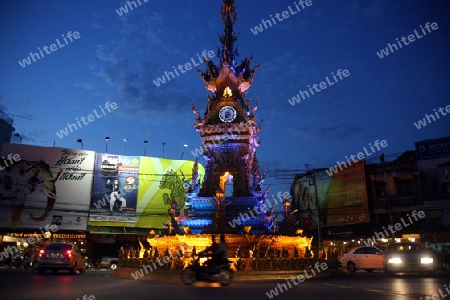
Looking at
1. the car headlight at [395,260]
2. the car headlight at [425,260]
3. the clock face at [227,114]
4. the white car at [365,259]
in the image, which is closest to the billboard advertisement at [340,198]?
the white car at [365,259]

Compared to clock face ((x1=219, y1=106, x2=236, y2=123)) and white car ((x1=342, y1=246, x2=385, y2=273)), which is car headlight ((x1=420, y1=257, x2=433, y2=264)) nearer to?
white car ((x1=342, y1=246, x2=385, y2=273))

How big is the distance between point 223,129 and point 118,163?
82.0ft

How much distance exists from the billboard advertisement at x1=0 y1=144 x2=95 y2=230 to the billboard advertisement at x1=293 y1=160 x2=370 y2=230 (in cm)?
2664

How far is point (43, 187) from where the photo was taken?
42.3m

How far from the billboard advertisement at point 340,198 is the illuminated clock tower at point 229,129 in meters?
15.2

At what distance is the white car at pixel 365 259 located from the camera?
21.6m

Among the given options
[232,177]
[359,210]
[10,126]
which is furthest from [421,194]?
[10,126]

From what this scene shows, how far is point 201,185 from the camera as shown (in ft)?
78.6

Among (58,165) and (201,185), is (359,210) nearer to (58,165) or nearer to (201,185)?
(201,185)

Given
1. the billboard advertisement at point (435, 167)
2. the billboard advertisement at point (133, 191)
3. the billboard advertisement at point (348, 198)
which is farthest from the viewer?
the billboard advertisement at point (133, 191)

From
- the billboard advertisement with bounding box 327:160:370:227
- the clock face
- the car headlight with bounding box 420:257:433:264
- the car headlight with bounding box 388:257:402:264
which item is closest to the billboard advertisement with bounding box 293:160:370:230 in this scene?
the billboard advertisement with bounding box 327:160:370:227

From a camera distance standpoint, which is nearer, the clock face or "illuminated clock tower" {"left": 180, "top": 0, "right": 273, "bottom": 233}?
"illuminated clock tower" {"left": 180, "top": 0, "right": 273, "bottom": 233}

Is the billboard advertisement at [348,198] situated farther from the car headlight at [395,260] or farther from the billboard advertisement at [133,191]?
the car headlight at [395,260]

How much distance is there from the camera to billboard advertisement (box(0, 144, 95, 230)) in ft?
135
